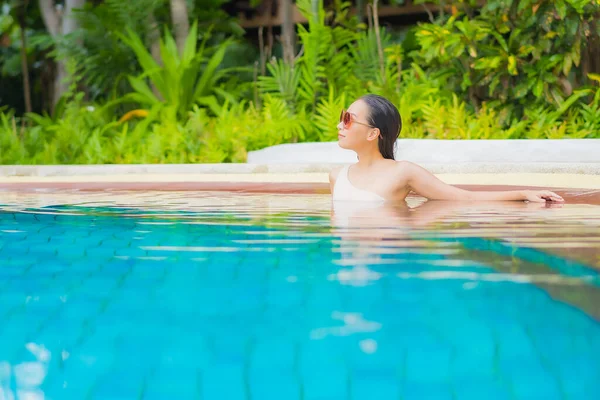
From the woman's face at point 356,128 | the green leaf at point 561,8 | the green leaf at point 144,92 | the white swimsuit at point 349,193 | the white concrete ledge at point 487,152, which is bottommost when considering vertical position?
the white concrete ledge at point 487,152


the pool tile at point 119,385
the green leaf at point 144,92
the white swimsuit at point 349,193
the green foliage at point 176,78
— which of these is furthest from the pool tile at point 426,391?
the green leaf at point 144,92

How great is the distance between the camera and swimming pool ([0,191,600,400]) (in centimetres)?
163

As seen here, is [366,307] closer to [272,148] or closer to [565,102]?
[272,148]

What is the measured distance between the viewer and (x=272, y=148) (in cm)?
795

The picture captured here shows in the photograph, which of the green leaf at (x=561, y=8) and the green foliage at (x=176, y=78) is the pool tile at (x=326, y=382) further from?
the green foliage at (x=176, y=78)

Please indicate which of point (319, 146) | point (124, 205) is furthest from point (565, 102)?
point (124, 205)

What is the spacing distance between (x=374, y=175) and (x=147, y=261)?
2.02m

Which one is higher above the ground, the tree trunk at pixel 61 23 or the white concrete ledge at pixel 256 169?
the tree trunk at pixel 61 23

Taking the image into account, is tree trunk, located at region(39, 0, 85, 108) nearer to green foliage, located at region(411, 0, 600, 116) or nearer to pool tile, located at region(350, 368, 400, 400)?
green foliage, located at region(411, 0, 600, 116)

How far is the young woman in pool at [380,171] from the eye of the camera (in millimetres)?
4293

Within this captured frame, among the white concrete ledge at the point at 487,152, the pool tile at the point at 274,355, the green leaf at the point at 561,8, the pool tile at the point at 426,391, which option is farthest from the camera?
the green leaf at the point at 561,8

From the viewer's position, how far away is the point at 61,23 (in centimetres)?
1446

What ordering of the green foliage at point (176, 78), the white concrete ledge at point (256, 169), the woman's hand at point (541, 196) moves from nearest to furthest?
1. the woman's hand at point (541, 196)
2. the white concrete ledge at point (256, 169)
3. the green foliage at point (176, 78)

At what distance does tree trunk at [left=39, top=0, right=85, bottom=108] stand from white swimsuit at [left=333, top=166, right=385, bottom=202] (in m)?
8.53
